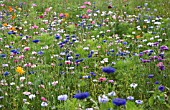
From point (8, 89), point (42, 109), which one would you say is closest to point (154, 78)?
point (42, 109)

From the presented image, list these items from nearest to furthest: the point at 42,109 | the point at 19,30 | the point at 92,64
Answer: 1. the point at 42,109
2. the point at 92,64
3. the point at 19,30

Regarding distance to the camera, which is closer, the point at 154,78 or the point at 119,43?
the point at 154,78

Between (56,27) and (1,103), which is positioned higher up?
(56,27)

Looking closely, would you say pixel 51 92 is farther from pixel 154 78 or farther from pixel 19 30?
pixel 19 30

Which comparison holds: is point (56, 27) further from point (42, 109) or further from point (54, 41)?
point (42, 109)

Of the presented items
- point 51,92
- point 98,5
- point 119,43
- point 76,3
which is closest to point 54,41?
point 119,43

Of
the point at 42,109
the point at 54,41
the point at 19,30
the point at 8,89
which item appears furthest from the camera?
the point at 19,30

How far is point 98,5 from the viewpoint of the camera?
8945mm

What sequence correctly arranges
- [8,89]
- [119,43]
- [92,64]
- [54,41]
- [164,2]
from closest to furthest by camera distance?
[8,89] → [92,64] → [119,43] → [54,41] → [164,2]

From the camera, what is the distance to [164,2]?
28.3 ft

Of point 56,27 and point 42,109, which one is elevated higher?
point 56,27

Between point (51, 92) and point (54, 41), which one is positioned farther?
point (54, 41)

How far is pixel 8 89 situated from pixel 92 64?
1.18 metres

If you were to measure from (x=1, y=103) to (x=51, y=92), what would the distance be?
54cm
